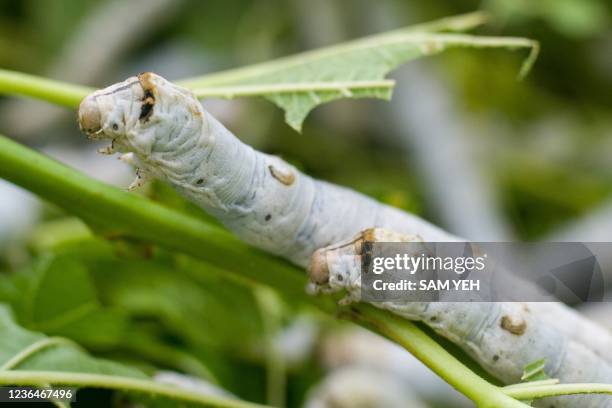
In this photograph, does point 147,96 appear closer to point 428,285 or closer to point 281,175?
point 281,175

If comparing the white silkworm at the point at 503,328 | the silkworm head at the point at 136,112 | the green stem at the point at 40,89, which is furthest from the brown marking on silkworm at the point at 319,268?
the green stem at the point at 40,89

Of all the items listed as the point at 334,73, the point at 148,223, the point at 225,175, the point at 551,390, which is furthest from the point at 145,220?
the point at 551,390

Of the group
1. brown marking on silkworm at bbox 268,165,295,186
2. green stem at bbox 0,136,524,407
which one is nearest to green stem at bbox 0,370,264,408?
green stem at bbox 0,136,524,407

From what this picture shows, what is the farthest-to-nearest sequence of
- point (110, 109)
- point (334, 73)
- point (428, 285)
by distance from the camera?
point (334, 73) < point (428, 285) < point (110, 109)

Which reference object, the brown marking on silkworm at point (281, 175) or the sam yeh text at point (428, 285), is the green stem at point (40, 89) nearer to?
the brown marking on silkworm at point (281, 175)

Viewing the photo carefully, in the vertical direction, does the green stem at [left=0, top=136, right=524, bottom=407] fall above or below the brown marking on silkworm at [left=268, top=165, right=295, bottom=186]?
below

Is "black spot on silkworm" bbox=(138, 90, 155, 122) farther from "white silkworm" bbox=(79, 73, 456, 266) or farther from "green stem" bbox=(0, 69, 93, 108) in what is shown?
"green stem" bbox=(0, 69, 93, 108)

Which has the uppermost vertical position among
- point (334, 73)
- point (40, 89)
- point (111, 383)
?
point (334, 73)

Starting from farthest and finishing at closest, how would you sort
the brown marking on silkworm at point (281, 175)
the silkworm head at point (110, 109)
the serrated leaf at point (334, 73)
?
the serrated leaf at point (334, 73)
the brown marking on silkworm at point (281, 175)
the silkworm head at point (110, 109)
